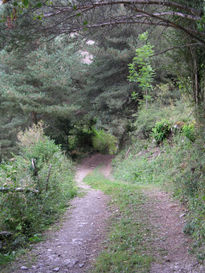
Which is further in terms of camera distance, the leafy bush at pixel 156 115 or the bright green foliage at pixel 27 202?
the leafy bush at pixel 156 115

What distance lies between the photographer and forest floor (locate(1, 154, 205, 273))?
3719 mm

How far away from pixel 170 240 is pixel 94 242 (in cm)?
137

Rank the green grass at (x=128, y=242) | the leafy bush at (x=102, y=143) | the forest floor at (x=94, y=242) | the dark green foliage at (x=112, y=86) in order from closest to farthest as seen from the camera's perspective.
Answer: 1. the green grass at (x=128, y=242)
2. the forest floor at (x=94, y=242)
3. the dark green foliage at (x=112, y=86)
4. the leafy bush at (x=102, y=143)

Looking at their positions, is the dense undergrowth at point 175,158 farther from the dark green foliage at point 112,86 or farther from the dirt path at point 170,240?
the dark green foliage at point 112,86

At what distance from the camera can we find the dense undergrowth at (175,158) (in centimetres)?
512

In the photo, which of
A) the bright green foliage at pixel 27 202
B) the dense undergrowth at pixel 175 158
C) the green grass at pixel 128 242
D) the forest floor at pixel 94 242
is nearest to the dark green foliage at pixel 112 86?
the dense undergrowth at pixel 175 158

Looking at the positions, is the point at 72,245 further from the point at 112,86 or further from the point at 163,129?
the point at 112,86

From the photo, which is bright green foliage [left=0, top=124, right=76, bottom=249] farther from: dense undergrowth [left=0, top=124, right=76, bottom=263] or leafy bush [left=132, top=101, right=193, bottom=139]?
leafy bush [left=132, top=101, right=193, bottom=139]

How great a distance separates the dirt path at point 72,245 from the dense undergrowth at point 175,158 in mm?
1736

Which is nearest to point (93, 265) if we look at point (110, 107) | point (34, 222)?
point (34, 222)

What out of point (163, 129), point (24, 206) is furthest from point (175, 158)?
point (24, 206)

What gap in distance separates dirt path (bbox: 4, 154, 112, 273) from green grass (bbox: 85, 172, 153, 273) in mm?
243

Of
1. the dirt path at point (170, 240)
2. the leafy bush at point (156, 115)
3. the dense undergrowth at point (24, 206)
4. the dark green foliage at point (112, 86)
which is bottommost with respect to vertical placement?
the dirt path at point (170, 240)

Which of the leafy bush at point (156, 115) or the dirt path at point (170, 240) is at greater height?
the leafy bush at point (156, 115)
